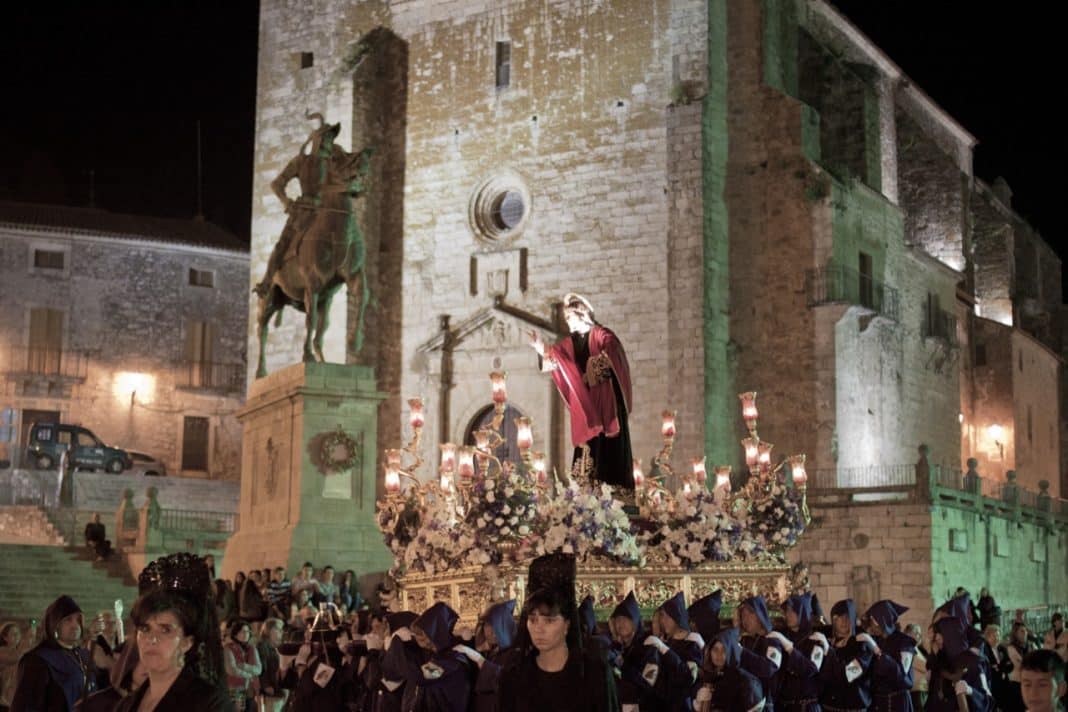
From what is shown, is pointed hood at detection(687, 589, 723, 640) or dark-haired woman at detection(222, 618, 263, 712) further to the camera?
dark-haired woman at detection(222, 618, 263, 712)

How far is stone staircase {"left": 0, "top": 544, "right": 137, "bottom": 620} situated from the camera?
22.6 meters

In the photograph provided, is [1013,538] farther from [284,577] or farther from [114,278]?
[114,278]

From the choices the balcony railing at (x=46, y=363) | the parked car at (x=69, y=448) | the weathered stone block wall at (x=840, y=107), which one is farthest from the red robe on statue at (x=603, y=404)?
the balcony railing at (x=46, y=363)

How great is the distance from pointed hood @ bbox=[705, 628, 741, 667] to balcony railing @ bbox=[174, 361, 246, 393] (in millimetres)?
31832

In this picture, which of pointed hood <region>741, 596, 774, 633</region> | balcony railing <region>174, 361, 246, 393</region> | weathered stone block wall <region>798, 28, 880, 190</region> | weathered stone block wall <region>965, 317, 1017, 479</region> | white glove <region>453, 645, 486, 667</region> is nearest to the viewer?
white glove <region>453, 645, 486, 667</region>

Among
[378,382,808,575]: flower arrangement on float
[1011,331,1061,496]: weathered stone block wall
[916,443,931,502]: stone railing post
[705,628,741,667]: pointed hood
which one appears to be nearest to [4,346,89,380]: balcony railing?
[916,443,931,502]: stone railing post

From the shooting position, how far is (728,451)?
2708 centimetres

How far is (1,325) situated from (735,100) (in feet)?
63.7

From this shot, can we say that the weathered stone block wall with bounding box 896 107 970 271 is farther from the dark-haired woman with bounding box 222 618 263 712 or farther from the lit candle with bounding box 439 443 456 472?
the dark-haired woman with bounding box 222 618 263 712

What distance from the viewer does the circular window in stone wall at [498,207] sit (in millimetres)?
29469

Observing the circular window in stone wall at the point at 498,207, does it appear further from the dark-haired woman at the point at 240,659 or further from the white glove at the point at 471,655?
the white glove at the point at 471,655

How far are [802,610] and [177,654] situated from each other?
6.42 metres

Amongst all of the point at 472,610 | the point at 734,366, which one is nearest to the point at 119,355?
the point at 734,366

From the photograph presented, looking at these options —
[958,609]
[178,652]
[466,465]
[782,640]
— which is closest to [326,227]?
[466,465]
